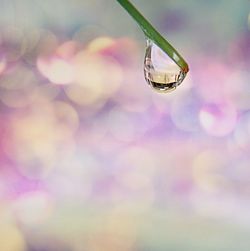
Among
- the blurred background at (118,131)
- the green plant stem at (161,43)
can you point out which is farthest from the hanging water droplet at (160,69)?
the blurred background at (118,131)

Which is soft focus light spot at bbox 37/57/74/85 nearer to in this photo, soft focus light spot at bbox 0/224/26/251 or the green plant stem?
soft focus light spot at bbox 0/224/26/251

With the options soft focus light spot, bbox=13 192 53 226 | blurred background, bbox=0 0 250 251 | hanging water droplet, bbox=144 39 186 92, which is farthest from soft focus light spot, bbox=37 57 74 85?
hanging water droplet, bbox=144 39 186 92

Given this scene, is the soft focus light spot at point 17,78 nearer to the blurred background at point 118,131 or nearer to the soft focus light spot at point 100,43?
the blurred background at point 118,131

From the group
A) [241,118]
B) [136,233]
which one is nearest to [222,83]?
[241,118]

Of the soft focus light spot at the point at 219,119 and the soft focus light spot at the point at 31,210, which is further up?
the soft focus light spot at the point at 219,119

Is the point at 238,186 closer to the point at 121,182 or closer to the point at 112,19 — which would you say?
the point at 121,182

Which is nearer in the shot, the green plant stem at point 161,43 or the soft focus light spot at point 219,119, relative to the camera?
the green plant stem at point 161,43

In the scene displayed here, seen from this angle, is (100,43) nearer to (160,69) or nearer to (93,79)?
(93,79)
